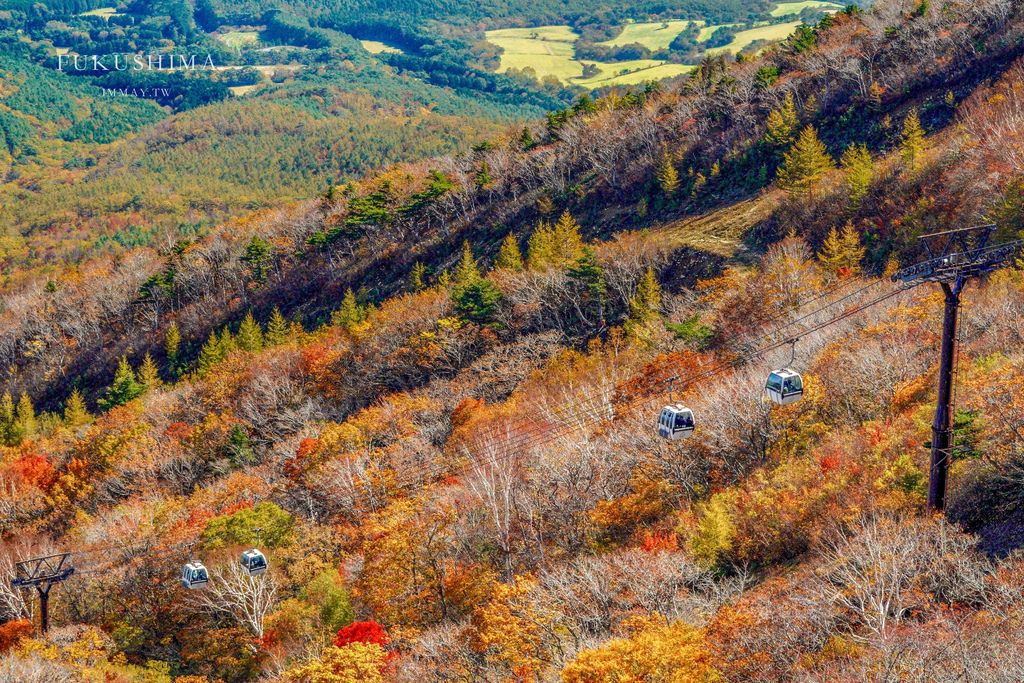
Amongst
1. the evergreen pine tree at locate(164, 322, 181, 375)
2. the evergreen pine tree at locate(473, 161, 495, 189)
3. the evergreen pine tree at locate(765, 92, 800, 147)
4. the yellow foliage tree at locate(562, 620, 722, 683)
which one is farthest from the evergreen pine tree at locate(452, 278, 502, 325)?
the yellow foliage tree at locate(562, 620, 722, 683)

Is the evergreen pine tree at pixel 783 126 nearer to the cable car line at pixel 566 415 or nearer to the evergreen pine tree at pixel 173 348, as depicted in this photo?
the cable car line at pixel 566 415

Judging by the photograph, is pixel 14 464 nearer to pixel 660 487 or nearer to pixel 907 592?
pixel 660 487

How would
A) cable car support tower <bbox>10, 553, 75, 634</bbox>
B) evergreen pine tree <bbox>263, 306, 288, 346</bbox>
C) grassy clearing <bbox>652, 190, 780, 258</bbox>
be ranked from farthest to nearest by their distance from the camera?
evergreen pine tree <bbox>263, 306, 288, 346</bbox> < grassy clearing <bbox>652, 190, 780, 258</bbox> < cable car support tower <bbox>10, 553, 75, 634</bbox>

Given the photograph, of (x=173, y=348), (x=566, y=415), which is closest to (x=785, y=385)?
(x=566, y=415)

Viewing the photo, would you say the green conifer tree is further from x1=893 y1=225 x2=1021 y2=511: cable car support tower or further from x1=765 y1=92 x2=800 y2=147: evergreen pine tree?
x1=893 y1=225 x2=1021 y2=511: cable car support tower

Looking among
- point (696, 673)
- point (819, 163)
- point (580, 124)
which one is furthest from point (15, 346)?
point (696, 673)

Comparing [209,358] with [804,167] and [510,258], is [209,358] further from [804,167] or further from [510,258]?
[804,167]
